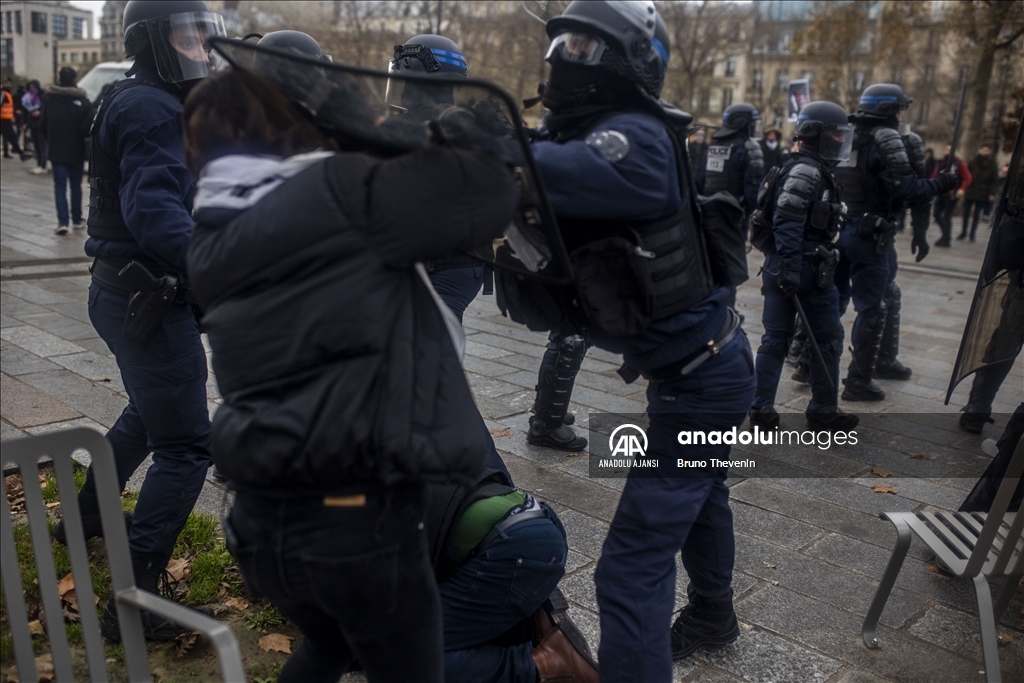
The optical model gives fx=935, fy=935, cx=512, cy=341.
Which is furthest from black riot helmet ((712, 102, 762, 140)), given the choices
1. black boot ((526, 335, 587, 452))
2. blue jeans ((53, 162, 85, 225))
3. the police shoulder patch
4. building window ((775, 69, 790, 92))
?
building window ((775, 69, 790, 92))

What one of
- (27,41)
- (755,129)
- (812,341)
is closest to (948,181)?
(812,341)

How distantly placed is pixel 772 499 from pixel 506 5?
4555 cm

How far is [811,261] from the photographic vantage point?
203 inches

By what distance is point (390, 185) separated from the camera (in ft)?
5.03

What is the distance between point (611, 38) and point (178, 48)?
145cm

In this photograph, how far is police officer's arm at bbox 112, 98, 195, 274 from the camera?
9.00ft

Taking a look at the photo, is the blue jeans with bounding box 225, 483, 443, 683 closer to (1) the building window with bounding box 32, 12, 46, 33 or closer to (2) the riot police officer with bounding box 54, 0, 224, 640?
(2) the riot police officer with bounding box 54, 0, 224, 640

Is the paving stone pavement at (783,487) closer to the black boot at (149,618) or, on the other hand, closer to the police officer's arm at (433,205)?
the black boot at (149,618)

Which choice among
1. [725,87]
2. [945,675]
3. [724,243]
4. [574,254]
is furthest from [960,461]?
[725,87]

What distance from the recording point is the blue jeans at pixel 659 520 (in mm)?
2322

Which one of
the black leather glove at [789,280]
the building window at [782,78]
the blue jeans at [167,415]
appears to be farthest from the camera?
the building window at [782,78]

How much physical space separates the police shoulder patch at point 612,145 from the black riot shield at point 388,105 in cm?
27

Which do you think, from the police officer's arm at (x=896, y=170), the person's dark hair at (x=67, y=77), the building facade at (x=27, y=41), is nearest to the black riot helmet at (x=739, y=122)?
the police officer's arm at (x=896, y=170)

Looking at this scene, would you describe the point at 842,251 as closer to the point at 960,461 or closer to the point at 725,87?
the point at 960,461
